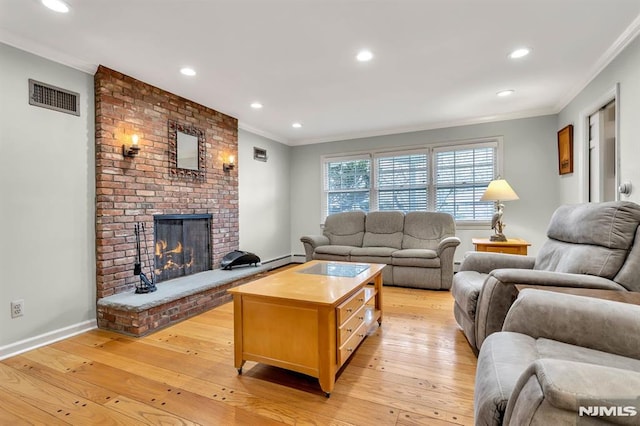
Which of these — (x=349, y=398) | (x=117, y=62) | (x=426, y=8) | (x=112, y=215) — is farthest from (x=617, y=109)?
(x=112, y=215)

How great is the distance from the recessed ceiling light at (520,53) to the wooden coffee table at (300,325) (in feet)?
7.99

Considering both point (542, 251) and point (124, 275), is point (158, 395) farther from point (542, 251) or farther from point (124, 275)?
point (542, 251)

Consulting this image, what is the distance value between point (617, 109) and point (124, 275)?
187 inches

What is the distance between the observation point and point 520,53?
8.57 feet

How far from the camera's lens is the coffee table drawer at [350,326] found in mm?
1803

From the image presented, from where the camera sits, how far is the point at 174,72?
290 centimetres

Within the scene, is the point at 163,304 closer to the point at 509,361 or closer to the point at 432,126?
the point at 509,361

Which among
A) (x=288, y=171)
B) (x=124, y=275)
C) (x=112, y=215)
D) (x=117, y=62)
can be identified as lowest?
(x=124, y=275)

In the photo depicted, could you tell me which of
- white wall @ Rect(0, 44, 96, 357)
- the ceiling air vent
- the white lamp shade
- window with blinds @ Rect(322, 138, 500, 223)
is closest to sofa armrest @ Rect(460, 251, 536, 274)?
the white lamp shade

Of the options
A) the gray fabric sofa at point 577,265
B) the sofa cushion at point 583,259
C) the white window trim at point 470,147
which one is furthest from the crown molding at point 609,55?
the sofa cushion at point 583,259

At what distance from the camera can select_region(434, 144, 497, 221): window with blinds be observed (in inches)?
178

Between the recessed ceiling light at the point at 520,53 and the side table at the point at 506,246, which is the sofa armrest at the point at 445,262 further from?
the recessed ceiling light at the point at 520,53

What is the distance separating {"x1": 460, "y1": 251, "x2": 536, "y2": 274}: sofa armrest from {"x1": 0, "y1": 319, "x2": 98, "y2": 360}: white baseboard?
3.49 meters

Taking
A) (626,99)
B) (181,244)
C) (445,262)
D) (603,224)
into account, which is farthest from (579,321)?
(181,244)
